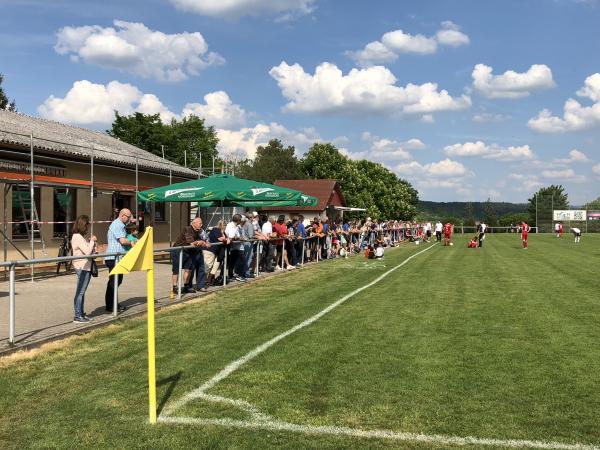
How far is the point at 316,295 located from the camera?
39.4ft

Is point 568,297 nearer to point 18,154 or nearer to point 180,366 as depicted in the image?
point 180,366

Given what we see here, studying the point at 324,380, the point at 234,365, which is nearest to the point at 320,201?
the point at 234,365

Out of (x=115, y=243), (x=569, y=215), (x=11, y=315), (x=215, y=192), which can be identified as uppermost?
(x=215, y=192)

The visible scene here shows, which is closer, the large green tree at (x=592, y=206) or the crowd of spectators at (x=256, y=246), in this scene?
the crowd of spectators at (x=256, y=246)

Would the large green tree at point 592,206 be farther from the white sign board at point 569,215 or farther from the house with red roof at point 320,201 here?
the house with red roof at point 320,201

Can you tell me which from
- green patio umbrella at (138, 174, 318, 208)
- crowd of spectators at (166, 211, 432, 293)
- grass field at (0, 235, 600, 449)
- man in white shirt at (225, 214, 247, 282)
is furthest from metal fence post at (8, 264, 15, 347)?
green patio umbrella at (138, 174, 318, 208)

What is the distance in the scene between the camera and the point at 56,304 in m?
10.5

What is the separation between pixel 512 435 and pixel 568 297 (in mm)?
8640

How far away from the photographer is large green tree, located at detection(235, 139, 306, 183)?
80250 mm

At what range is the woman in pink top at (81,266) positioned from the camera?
882 centimetres

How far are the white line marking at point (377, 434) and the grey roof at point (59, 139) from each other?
1404cm

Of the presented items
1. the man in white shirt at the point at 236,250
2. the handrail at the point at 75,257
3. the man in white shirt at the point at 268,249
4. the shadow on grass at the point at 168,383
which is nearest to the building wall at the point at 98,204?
the man in white shirt at the point at 236,250

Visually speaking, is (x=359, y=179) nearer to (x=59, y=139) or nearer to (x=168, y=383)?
(x=59, y=139)

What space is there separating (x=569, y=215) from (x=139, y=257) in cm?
7287
